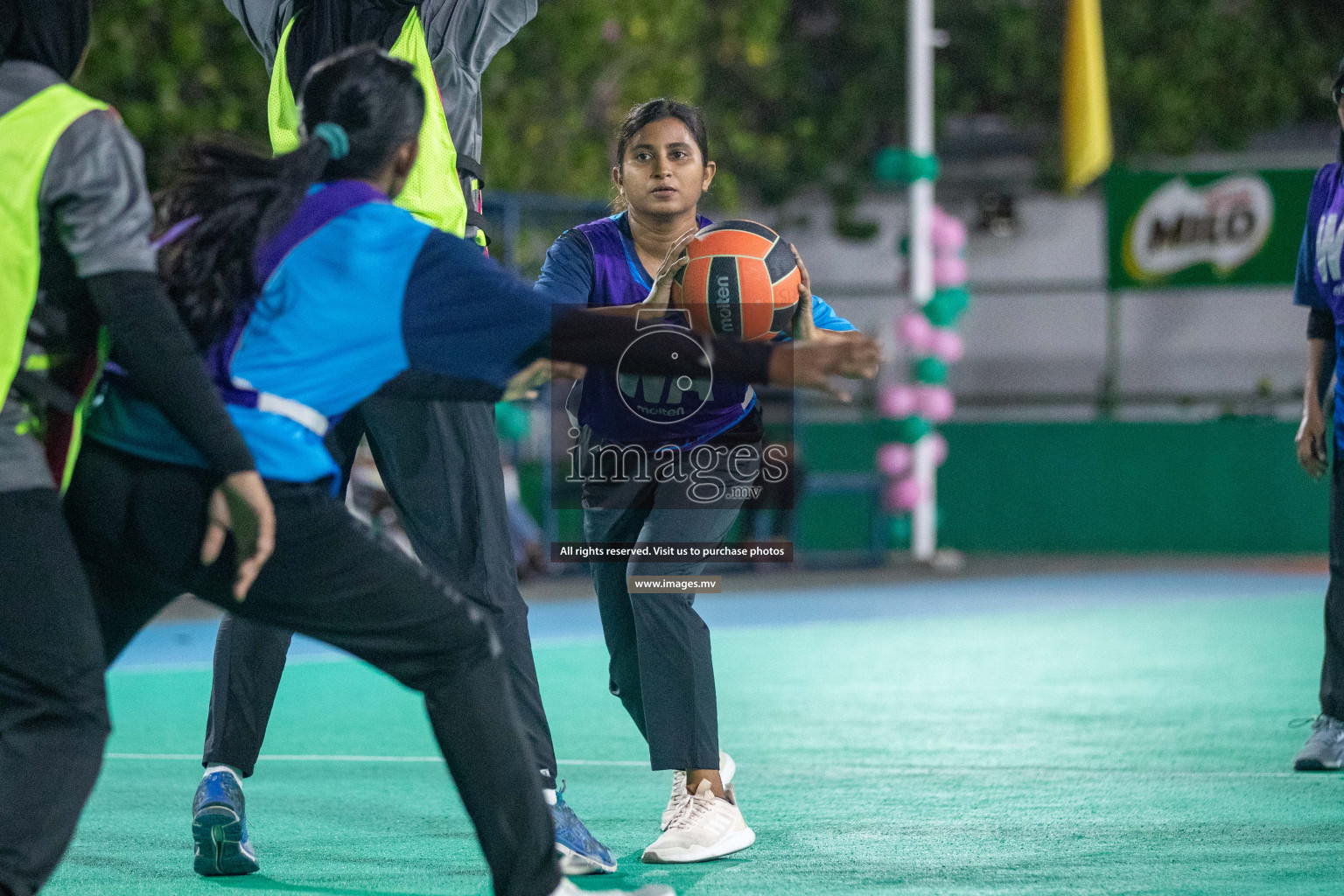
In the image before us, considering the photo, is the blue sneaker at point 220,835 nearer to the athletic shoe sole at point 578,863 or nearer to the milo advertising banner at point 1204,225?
the athletic shoe sole at point 578,863

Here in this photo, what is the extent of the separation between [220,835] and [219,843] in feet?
0.07

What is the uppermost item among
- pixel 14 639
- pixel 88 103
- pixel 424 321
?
pixel 88 103

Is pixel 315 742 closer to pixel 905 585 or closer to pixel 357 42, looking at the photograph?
pixel 357 42

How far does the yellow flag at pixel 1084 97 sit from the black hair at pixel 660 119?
1259 cm

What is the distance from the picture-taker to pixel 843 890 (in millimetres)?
4109

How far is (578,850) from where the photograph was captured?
4.27 m

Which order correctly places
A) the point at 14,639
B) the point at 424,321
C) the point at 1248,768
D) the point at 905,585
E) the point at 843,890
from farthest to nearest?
the point at 905,585
the point at 1248,768
the point at 843,890
the point at 424,321
the point at 14,639

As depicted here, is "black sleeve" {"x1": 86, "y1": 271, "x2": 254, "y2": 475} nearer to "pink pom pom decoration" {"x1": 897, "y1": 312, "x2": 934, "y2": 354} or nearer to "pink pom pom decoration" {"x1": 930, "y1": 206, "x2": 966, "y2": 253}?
"pink pom pom decoration" {"x1": 897, "y1": 312, "x2": 934, "y2": 354}

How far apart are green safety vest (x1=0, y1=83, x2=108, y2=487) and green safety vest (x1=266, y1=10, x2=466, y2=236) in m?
1.23

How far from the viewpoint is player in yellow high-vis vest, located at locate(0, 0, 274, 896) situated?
3.02 m

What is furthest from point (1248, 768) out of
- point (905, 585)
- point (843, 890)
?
point (905, 585)

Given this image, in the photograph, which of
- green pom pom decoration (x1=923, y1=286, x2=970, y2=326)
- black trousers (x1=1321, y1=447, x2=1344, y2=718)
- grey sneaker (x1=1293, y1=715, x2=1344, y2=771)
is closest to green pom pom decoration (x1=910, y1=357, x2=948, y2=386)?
green pom pom decoration (x1=923, y1=286, x2=970, y2=326)

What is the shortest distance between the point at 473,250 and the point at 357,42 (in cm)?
138

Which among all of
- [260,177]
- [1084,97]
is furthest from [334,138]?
[1084,97]
